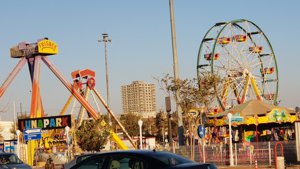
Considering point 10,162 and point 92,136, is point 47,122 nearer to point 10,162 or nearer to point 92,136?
point 92,136

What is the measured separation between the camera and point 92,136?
53.3 meters

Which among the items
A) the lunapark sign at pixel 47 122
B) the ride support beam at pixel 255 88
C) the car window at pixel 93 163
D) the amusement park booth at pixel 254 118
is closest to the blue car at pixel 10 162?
the car window at pixel 93 163

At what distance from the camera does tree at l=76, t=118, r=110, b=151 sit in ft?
174

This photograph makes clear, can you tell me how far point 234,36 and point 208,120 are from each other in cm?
2457

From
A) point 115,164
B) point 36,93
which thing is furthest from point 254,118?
point 115,164

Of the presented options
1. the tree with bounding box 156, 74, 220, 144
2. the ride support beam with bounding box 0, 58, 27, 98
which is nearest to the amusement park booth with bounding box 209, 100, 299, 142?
the tree with bounding box 156, 74, 220, 144

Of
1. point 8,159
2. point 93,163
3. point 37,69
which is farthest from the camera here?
point 37,69

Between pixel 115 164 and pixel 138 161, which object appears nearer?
pixel 138 161

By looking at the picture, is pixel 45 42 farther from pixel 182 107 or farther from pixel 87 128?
pixel 182 107

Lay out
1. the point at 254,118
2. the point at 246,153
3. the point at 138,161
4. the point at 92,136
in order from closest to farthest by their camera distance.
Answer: the point at 138,161, the point at 246,153, the point at 254,118, the point at 92,136

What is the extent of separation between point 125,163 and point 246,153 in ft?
75.3

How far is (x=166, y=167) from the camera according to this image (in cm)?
1071

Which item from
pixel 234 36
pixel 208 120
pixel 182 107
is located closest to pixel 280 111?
pixel 208 120

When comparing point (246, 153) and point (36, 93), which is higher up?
point (36, 93)
